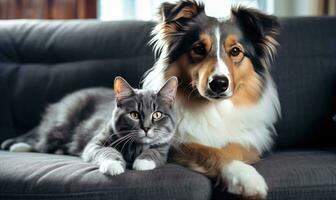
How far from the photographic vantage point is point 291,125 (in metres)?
2.52

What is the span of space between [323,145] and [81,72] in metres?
1.37

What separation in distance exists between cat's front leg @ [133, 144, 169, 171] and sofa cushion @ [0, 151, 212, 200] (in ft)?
0.14

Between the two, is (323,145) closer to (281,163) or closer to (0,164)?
(281,163)

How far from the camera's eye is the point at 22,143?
2490 mm

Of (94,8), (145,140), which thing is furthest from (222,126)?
(94,8)

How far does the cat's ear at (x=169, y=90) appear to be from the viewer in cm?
199

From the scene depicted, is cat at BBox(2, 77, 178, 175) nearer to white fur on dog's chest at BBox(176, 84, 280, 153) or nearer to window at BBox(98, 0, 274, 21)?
white fur on dog's chest at BBox(176, 84, 280, 153)

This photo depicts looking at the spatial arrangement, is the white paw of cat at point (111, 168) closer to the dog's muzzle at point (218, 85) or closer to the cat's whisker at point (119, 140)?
the cat's whisker at point (119, 140)

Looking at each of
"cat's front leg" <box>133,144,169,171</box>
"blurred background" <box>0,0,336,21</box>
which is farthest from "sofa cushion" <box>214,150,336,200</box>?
"blurred background" <box>0,0,336,21</box>

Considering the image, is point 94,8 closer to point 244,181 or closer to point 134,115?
point 134,115

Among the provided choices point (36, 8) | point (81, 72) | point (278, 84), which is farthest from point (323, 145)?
point (36, 8)

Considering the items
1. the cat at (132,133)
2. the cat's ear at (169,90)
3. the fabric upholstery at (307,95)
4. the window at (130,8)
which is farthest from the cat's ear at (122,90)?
the window at (130,8)

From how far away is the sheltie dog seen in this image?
205 centimetres

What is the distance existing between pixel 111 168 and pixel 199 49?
2.24 feet
